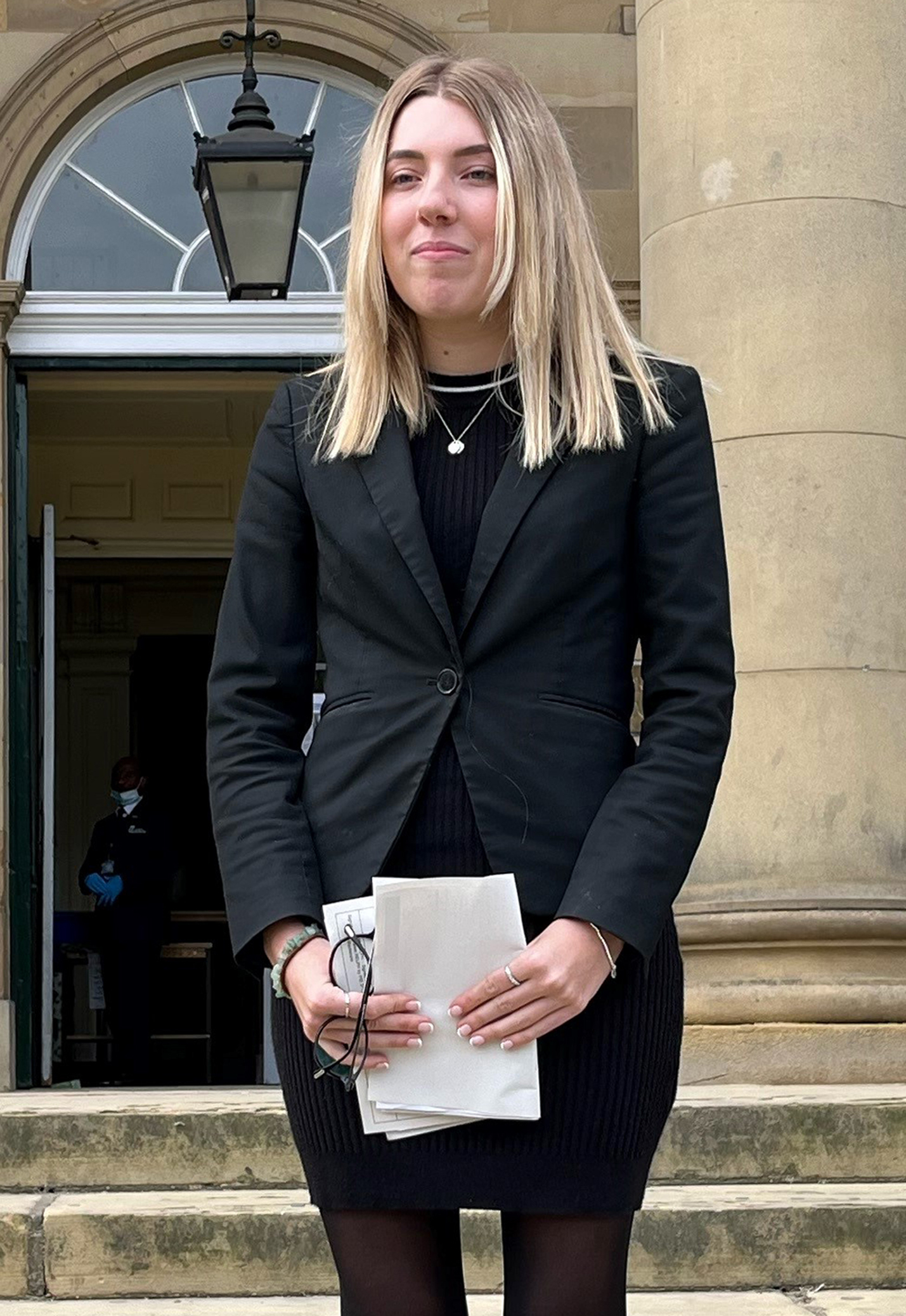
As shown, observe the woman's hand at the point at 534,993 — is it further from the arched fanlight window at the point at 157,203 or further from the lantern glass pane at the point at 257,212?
the arched fanlight window at the point at 157,203

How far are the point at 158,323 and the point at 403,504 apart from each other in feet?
25.0

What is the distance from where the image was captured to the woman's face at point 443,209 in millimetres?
2182

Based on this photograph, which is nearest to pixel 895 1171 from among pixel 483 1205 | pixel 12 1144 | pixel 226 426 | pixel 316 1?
pixel 12 1144

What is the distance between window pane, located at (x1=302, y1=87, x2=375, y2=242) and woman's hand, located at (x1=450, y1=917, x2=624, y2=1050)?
25.8 ft

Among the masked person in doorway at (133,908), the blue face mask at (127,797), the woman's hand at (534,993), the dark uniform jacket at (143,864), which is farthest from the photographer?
the blue face mask at (127,797)

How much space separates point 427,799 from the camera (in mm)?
2119

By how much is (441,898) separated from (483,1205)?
0.96 ft

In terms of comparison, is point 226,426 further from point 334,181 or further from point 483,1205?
point 483,1205

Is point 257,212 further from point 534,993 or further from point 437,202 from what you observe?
point 534,993

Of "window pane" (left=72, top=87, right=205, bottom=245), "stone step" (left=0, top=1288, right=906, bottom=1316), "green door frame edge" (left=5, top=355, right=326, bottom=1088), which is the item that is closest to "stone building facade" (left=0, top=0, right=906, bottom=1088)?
"stone step" (left=0, top=1288, right=906, bottom=1316)

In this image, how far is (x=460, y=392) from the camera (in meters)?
2.25

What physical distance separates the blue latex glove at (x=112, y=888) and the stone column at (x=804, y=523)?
18.5 ft

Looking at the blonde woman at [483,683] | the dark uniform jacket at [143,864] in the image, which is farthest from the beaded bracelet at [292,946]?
the dark uniform jacket at [143,864]

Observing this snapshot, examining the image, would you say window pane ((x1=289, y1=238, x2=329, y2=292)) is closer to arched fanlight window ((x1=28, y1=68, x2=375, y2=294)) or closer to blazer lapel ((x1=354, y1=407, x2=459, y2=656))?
arched fanlight window ((x1=28, y1=68, x2=375, y2=294))
